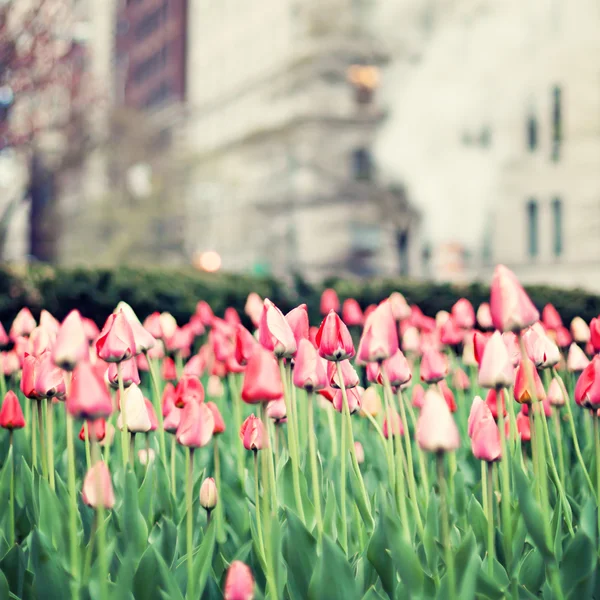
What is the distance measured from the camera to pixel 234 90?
4522 cm

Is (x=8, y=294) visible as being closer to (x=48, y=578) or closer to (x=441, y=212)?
(x=48, y=578)

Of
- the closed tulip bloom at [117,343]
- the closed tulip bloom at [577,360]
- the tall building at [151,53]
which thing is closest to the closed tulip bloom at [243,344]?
the closed tulip bloom at [117,343]

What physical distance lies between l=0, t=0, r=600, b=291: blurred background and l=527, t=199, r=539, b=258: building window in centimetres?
5

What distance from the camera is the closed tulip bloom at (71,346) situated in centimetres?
181

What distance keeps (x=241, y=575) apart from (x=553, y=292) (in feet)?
18.6

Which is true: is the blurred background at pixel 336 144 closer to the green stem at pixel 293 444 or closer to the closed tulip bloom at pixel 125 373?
the closed tulip bloom at pixel 125 373

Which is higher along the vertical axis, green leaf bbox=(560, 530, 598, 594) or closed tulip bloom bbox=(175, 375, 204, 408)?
closed tulip bloom bbox=(175, 375, 204, 408)

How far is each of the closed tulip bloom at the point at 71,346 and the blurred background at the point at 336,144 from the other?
12746 millimetres

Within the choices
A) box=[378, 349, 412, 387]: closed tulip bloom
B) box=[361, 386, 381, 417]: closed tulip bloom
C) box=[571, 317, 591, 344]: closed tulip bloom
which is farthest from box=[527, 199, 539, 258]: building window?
box=[378, 349, 412, 387]: closed tulip bloom

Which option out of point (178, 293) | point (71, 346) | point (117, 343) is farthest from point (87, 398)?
point (178, 293)

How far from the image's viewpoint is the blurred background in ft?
85.8

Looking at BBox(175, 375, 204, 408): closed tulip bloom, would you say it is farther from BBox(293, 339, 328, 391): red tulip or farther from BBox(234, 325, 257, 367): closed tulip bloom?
BBox(293, 339, 328, 391): red tulip

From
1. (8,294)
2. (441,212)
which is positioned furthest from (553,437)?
(441,212)

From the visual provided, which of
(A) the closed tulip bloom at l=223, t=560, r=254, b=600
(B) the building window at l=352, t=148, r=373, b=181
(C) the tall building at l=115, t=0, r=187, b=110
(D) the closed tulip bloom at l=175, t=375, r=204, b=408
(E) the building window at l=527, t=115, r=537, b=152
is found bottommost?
(A) the closed tulip bloom at l=223, t=560, r=254, b=600
